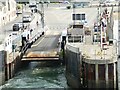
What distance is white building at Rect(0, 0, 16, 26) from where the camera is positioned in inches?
1926

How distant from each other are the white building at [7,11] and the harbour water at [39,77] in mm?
11735

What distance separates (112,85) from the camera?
29328 millimetres

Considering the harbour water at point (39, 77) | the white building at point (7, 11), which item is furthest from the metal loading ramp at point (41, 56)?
the white building at point (7, 11)

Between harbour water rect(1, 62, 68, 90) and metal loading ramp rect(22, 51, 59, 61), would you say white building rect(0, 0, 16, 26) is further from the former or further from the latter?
metal loading ramp rect(22, 51, 59, 61)

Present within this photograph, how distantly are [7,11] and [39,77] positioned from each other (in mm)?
18390

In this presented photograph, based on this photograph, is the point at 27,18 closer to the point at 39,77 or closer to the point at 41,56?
the point at 41,56

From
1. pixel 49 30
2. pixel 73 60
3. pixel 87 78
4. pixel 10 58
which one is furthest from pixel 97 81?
pixel 49 30

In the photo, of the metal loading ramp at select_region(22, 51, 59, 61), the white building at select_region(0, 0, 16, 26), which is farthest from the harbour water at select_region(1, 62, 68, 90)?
the white building at select_region(0, 0, 16, 26)

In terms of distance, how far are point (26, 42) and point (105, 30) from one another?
6.79m

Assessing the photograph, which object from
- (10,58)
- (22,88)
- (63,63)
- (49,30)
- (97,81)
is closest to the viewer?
(97,81)

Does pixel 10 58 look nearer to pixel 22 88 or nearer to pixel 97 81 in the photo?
pixel 22 88

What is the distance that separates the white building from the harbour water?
38.5ft

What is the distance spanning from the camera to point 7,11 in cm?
5109

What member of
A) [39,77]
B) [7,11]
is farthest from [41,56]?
[7,11]
